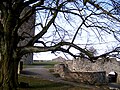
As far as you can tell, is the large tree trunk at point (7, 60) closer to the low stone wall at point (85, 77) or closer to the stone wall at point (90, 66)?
the low stone wall at point (85, 77)

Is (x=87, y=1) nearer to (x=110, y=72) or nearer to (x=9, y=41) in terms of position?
(x=9, y=41)

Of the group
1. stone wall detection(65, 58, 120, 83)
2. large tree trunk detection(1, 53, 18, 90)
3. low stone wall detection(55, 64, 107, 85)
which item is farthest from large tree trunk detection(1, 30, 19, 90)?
stone wall detection(65, 58, 120, 83)

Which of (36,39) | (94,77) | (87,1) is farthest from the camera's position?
(94,77)

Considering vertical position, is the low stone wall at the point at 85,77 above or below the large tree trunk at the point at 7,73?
below

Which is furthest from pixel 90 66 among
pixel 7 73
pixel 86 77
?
pixel 7 73

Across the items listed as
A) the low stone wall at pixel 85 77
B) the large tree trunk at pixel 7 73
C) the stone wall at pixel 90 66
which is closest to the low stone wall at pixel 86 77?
the low stone wall at pixel 85 77

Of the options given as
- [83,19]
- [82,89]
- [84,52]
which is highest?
[83,19]

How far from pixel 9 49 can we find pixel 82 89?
21.3 ft

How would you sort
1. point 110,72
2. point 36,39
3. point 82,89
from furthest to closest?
1. point 110,72
2. point 82,89
3. point 36,39

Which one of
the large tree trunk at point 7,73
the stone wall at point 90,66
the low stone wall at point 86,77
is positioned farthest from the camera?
the stone wall at point 90,66

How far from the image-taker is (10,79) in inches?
454

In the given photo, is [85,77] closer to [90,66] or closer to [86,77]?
[86,77]

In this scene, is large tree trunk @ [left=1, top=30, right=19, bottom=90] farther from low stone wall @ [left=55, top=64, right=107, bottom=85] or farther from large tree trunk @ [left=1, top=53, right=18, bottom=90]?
low stone wall @ [left=55, top=64, right=107, bottom=85]

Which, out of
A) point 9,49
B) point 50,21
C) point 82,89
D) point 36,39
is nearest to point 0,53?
point 9,49
